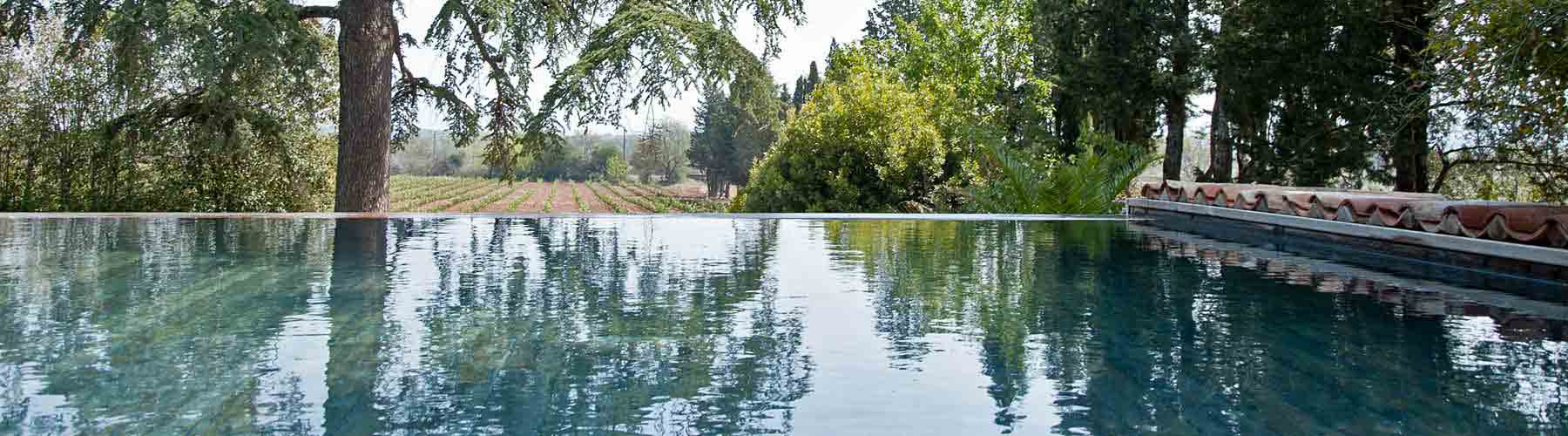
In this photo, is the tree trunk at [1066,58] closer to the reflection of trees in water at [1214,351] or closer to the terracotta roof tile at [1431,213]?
the terracotta roof tile at [1431,213]

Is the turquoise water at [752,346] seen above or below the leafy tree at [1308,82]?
below

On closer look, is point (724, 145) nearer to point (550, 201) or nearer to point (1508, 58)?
point (550, 201)

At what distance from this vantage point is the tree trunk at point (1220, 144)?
22.6 m

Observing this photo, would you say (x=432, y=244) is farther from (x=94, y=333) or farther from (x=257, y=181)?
(x=257, y=181)

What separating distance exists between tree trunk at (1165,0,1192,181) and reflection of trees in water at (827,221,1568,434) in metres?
18.0

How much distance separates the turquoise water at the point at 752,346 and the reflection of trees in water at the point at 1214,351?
0.05 ft

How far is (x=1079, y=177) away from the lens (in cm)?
1424

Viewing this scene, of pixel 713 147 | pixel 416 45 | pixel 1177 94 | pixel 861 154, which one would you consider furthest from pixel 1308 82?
pixel 713 147

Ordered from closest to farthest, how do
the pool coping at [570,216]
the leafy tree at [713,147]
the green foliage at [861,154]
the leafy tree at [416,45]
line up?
the pool coping at [570,216]
the leafy tree at [416,45]
the green foliage at [861,154]
the leafy tree at [713,147]

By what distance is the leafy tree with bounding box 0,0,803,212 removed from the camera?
40.5 feet

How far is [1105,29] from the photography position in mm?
24500

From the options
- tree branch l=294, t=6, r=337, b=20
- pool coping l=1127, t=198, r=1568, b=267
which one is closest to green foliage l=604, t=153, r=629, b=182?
tree branch l=294, t=6, r=337, b=20

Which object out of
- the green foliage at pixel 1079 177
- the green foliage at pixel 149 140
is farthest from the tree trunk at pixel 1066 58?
the green foliage at pixel 149 140

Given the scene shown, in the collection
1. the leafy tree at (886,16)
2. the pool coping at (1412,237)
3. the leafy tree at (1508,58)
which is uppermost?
the leafy tree at (886,16)
